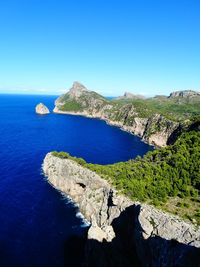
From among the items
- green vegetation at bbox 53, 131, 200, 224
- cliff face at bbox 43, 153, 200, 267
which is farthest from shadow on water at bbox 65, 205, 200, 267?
green vegetation at bbox 53, 131, 200, 224

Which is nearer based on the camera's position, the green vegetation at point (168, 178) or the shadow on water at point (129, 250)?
the shadow on water at point (129, 250)

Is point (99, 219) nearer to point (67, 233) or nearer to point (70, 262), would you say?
point (67, 233)

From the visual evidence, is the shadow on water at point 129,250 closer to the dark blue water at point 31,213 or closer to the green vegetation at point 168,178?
the dark blue water at point 31,213

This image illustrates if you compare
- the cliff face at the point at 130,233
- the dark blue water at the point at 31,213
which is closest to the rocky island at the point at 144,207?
the cliff face at the point at 130,233

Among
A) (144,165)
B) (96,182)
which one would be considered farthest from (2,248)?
(144,165)

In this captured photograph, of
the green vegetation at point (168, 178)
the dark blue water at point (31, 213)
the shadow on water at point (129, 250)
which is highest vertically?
the green vegetation at point (168, 178)

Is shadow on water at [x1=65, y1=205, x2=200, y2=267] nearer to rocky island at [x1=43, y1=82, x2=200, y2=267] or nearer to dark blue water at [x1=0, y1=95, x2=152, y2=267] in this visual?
rocky island at [x1=43, y1=82, x2=200, y2=267]
